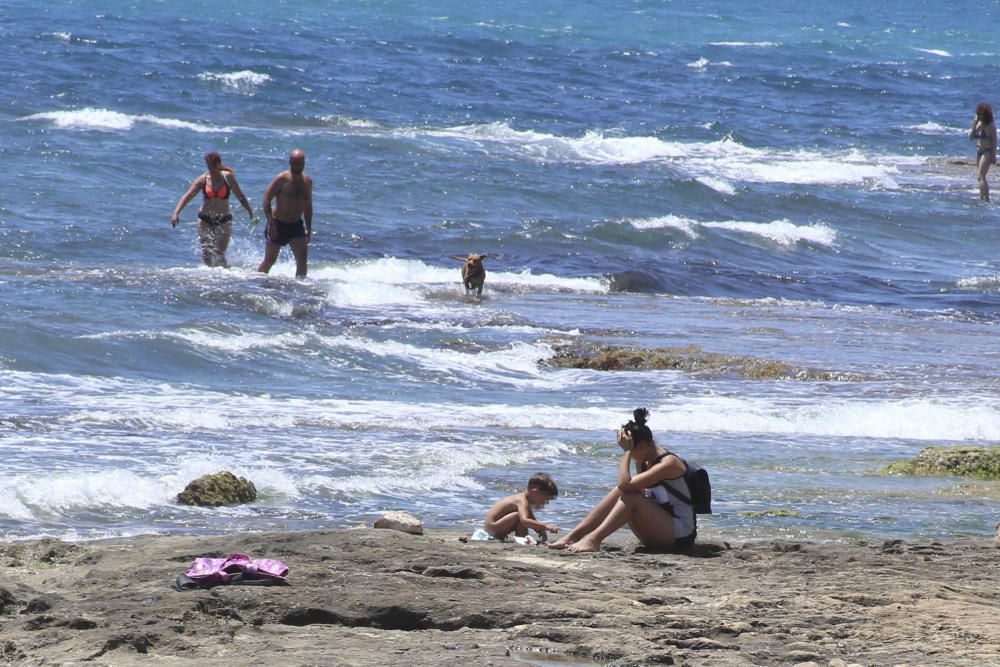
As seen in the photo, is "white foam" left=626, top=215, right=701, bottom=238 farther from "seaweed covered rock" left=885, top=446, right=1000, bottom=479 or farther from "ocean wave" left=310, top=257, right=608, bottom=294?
"seaweed covered rock" left=885, top=446, right=1000, bottom=479

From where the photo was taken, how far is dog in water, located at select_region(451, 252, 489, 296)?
53.4ft

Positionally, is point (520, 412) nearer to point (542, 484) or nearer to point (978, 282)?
point (542, 484)

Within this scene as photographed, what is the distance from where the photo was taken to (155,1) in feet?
177

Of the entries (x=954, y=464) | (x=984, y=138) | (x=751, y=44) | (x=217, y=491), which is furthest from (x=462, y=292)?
(x=751, y=44)

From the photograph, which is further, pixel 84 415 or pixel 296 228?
pixel 296 228

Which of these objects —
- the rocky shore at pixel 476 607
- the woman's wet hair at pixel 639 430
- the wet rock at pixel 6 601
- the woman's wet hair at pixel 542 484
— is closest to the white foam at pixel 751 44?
the woman's wet hair at pixel 542 484

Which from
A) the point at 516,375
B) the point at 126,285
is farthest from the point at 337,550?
the point at 126,285

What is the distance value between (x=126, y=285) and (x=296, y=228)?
6.03ft

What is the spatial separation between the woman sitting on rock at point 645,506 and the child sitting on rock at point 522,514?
7.8 inches

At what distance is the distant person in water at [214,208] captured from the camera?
16.2m

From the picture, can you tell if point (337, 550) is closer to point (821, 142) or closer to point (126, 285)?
point (126, 285)

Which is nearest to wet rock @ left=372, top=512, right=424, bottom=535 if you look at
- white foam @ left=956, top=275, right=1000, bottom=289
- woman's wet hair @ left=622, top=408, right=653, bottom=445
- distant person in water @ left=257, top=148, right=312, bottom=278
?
woman's wet hair @ left=622, top=408, right=653, bottom=445

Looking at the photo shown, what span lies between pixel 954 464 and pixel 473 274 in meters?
7.39

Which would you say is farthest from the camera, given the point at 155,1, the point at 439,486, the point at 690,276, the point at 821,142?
the point at 155,1
